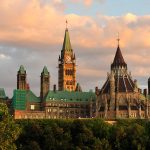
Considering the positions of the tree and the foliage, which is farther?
the foliage

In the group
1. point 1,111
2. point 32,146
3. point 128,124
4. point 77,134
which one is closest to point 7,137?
point 1,111

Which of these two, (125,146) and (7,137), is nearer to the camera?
(7,137)

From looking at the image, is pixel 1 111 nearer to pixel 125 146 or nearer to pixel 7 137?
pixel 7 137

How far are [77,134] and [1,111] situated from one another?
129 ft

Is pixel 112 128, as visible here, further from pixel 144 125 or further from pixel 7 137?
pixel 7 137

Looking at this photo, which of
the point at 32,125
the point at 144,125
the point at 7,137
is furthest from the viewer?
the point at 144,125

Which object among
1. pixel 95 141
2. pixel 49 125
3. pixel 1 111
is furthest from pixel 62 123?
pixel 1 111

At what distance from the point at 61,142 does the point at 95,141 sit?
7202 millimetres

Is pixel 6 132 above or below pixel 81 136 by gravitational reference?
above

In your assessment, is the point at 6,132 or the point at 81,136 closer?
the point at 6,132

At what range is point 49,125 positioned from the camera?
128625 millimetres

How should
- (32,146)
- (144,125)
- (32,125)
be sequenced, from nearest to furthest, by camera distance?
(32,146) < (32,125) < (144,125)

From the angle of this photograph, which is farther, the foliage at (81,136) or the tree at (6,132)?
the foliage at (81,136)

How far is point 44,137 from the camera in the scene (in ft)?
404
